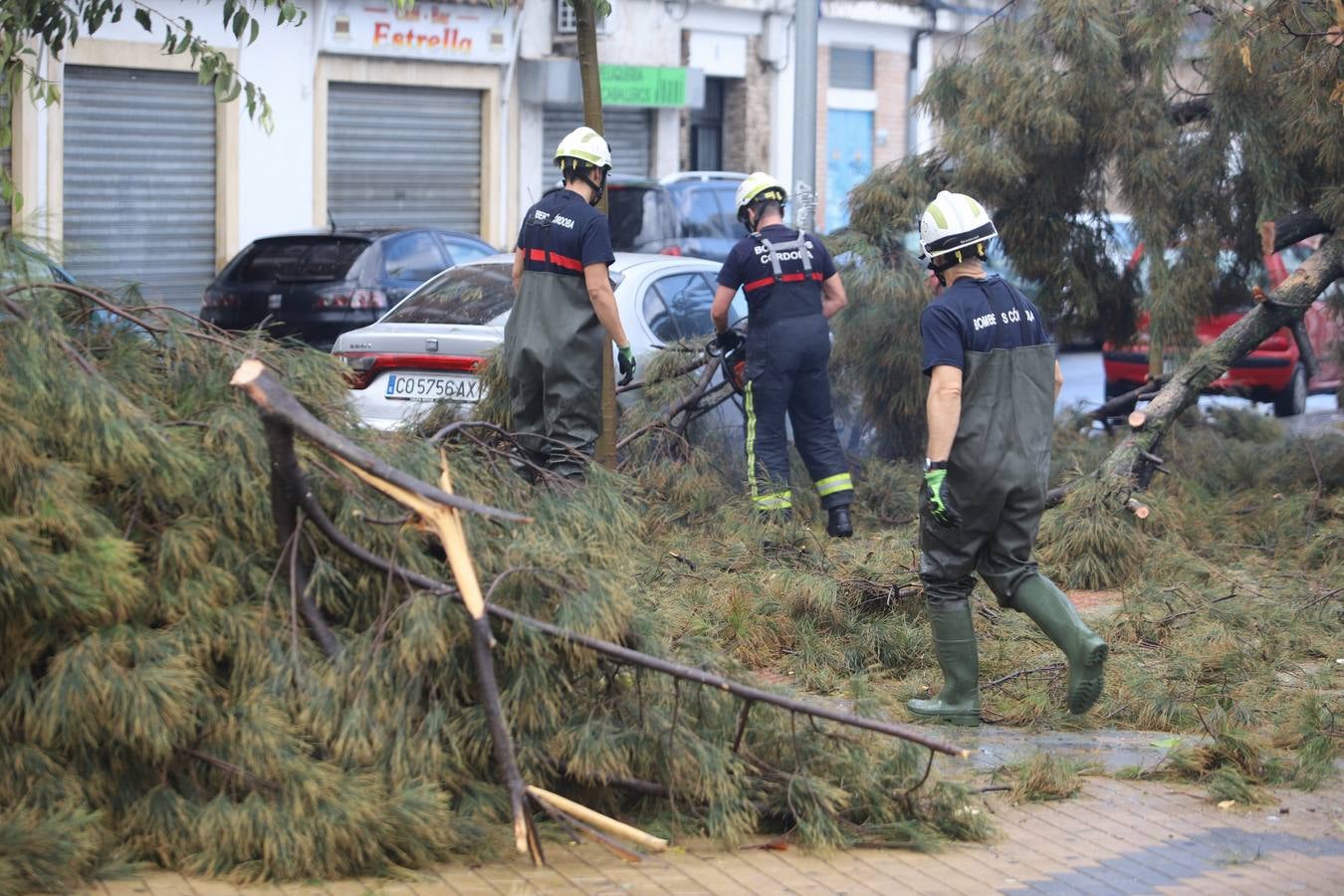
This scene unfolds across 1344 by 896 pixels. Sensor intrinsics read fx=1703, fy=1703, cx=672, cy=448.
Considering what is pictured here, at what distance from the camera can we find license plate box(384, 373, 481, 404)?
Answer: 8.66 meters

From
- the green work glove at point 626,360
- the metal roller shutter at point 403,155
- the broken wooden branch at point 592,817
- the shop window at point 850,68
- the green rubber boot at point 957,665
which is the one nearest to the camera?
the broken wooden branch at point 592,817

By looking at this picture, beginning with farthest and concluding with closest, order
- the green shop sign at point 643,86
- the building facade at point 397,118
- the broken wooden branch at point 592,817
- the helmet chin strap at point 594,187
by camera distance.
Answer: the green shop sign at point 643,86 < the building facade at point 397,118 < the helmet chin strap at point 594,187 < the broken wooden branch at point 592,817

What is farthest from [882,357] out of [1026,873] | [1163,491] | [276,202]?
[276,202]

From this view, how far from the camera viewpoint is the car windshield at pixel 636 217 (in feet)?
60.8

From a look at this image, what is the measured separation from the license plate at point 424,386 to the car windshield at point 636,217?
9711mm

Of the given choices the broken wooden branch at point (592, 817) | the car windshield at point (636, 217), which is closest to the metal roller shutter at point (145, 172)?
the car windshield at point (636, 217)

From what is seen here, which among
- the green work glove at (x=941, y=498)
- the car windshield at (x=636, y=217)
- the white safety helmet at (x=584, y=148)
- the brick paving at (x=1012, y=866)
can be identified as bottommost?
the brick paving at (x=1012, y=866)

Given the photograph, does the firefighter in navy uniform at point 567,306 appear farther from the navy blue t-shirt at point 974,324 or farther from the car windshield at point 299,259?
the car windshield at point 299,259

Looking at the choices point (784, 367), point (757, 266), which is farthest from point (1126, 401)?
point (757, 266)

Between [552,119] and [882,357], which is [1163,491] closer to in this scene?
[882,357]

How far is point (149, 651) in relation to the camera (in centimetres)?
430

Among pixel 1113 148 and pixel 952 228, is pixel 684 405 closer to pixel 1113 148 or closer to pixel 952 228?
pixel 952 228

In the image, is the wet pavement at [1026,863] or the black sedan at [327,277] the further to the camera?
the black sedan at [327,277]

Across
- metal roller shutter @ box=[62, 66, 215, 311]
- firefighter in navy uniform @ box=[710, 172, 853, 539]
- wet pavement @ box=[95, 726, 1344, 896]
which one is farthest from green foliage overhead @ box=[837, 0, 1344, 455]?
metal roller shutter @ box=[62, 66, 215, 311]
